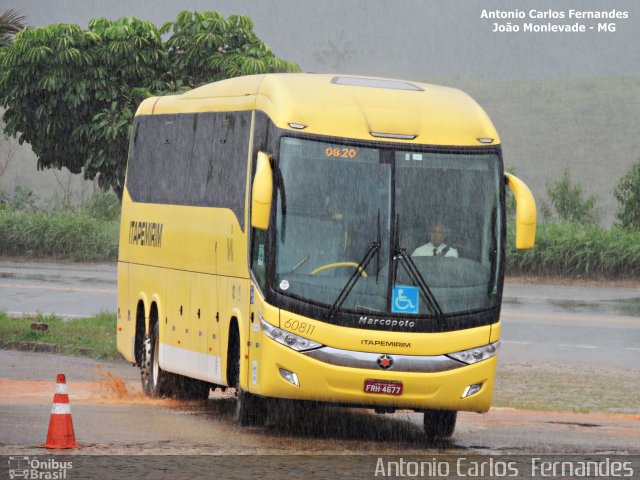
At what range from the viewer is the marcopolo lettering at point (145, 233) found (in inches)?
683

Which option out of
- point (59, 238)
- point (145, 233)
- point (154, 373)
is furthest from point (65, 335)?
point (59, 238)

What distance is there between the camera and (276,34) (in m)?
99.0

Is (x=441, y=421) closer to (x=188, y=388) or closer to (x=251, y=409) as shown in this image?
(x=251, y=409)

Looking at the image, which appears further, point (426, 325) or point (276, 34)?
point (276, 34)

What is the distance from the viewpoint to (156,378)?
17.3 meters

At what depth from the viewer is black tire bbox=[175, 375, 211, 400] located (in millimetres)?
17344

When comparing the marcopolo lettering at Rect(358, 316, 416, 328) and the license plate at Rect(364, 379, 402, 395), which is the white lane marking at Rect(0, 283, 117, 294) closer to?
the marcopolo lettering at Rect(358, 316, 416, 328)

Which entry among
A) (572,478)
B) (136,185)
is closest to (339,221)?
(572,478)

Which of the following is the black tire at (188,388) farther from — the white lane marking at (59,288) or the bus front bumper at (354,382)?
the white lane marking at (59,288)

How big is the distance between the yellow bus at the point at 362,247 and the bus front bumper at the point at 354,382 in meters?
0.01

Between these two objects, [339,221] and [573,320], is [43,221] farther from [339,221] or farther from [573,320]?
[339,221]

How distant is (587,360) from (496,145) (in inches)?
410

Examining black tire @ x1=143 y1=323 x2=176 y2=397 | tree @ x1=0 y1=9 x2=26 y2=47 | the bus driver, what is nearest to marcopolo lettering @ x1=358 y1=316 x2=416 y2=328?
the bus driver

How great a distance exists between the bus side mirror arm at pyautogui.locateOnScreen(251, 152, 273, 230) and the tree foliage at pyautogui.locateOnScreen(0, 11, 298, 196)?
11346 mm
